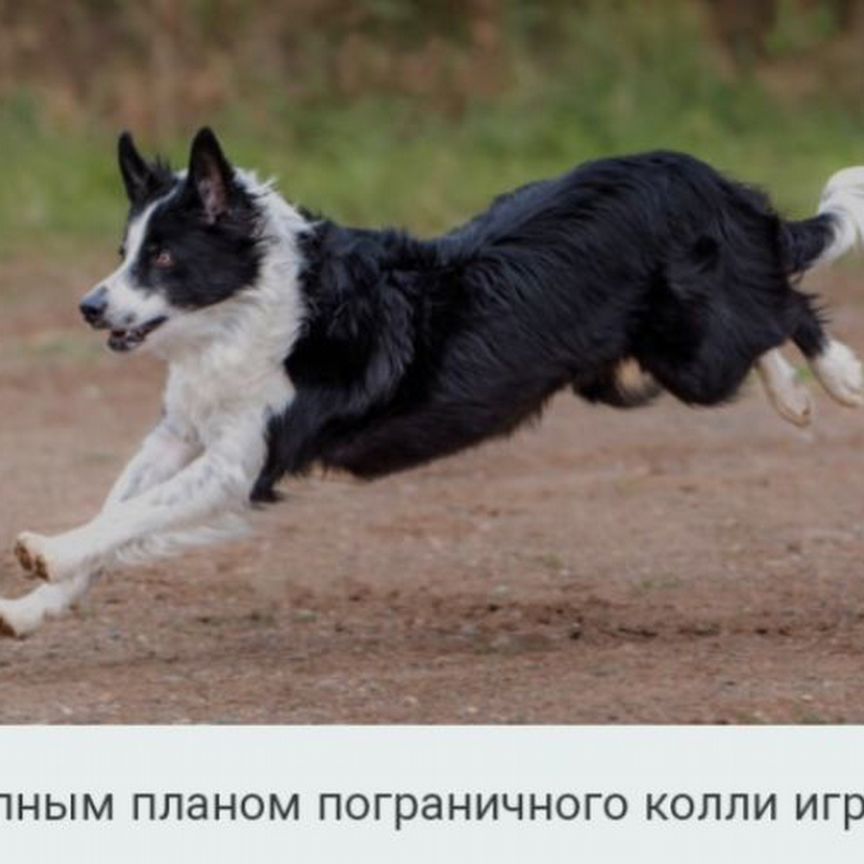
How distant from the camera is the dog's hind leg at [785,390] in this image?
7.84 metres

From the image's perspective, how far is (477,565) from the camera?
8.63m

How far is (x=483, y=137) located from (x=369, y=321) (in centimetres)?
1039

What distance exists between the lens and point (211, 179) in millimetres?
6820

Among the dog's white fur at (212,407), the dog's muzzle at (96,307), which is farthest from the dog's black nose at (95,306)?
the dog's white fur at (212,407)

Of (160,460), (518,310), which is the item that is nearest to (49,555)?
(160,460)

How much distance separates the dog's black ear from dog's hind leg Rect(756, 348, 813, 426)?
6.69ft

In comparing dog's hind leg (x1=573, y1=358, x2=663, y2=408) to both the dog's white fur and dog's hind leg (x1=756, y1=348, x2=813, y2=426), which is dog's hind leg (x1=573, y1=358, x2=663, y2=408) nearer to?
dog's hind leg (x1=756, y1=348, x2=813, y2=426)

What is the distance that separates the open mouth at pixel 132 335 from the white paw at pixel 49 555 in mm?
539

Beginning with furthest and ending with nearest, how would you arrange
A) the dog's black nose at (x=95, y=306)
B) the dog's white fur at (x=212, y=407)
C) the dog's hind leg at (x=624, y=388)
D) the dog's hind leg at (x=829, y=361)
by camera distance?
the dog's hind leg at (x=829, y=361) → the dog's hind leg at (x=624, y=388) → the dog's white fur at (x=212, y=407) → the dog's black nose at (x=95, y=306)

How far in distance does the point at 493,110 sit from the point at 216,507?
10921 mm

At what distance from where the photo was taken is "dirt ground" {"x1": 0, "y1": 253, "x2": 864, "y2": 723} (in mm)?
6766

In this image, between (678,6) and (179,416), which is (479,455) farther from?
(678,6)

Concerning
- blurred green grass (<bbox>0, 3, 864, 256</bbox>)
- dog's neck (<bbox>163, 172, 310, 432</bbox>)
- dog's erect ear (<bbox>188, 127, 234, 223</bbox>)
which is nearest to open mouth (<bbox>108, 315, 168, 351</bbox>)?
dog's neck (<bbox>163, 172, 310, 432</bbox>)

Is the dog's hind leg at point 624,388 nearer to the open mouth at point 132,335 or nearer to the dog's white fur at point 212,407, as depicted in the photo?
the dog's white fur at point 212,407
